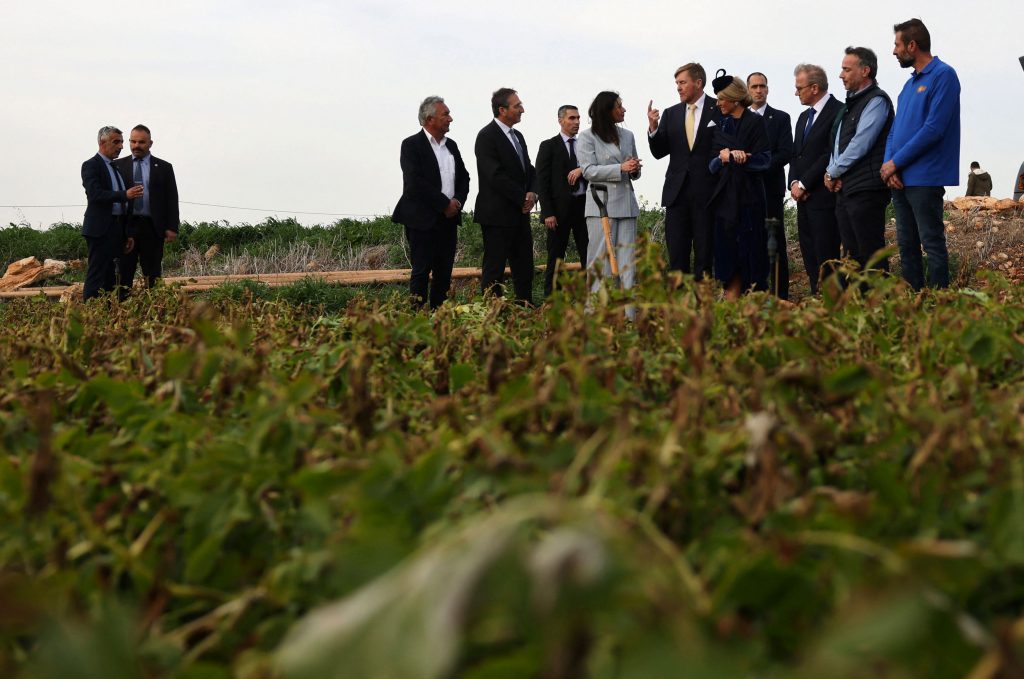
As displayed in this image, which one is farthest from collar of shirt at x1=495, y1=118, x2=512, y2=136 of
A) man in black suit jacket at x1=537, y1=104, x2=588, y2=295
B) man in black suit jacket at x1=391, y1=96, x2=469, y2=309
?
man in black suit jacket at x1=537, y1=104, x2=588, y2=295

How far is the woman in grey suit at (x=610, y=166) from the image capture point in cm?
938

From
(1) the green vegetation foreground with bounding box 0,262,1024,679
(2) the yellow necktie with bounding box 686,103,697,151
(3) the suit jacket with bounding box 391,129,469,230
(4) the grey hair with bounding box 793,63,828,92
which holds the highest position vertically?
(4) the grey hair with bounding box 793,63,828,92

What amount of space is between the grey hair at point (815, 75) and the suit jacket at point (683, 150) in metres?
1.12

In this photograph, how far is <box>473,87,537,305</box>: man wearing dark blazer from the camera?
1016 cm

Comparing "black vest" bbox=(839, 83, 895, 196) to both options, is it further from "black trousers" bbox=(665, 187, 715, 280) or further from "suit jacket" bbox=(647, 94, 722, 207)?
"black trousers" bbox=(665, 187, 715, 280)

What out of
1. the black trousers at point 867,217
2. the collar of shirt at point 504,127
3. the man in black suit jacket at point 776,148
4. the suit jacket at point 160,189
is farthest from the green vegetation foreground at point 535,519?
the suit jacket at point 160,189

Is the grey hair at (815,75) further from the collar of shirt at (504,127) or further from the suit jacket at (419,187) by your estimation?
the suit jacket at (419,187)

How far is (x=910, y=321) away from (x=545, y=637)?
5.49 ft

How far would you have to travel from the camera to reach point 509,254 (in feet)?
35.4

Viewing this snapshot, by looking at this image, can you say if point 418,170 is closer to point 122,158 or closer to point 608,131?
point 608,131

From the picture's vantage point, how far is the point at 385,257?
18594 millimetres

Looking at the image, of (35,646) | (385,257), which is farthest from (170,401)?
(385,257)

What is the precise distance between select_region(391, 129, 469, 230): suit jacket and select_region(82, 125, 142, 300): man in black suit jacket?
Answer: 3187mm

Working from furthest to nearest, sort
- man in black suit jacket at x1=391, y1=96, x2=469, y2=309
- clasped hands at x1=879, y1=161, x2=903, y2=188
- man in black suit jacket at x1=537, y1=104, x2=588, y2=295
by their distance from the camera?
man in black suit jacket at x1=537, y1=104, x2=588, y2=295 < man in black suit jacket at x1=391, y1=96, x2=469, y2=309 < clasped hands at x1=879, y1=161, x2=903, y2=188
